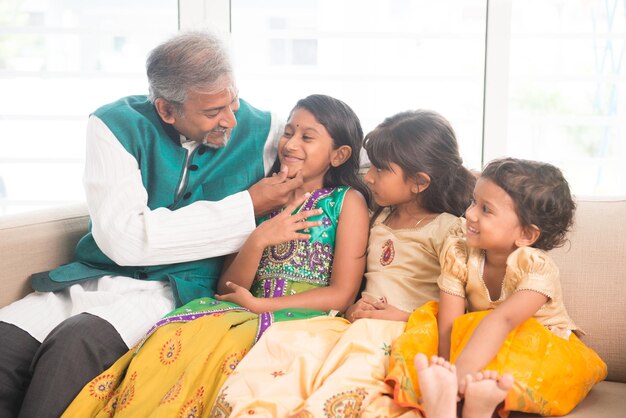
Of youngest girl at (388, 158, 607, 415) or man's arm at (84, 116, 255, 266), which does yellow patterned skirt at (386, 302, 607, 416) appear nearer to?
youngest girl at (388, 158, 607, 415)

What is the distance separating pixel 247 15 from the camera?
315 cm

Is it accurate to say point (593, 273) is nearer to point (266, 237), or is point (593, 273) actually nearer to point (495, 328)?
point (495, 328)

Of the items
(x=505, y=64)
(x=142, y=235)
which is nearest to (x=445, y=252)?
(x=142, y=235)

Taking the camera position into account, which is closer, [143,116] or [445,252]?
[445,252]

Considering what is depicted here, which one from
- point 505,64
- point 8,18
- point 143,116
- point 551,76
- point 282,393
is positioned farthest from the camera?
point 8,18

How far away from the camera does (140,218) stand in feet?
6.84

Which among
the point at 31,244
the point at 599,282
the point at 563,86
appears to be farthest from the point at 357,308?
the point at 563,86

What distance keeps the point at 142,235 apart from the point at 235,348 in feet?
1.47

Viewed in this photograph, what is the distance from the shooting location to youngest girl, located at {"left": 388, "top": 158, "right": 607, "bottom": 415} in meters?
1.69

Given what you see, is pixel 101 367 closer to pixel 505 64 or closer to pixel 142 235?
pixel 142 235

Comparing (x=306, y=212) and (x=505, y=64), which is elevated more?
(x=505, y=64)

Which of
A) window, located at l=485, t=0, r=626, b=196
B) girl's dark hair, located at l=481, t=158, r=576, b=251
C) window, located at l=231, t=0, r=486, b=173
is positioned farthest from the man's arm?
window, located at l=485, t=0, r=626, b=196

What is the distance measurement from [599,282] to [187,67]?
1.20 meters

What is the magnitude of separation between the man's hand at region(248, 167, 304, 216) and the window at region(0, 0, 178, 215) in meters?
1.28
